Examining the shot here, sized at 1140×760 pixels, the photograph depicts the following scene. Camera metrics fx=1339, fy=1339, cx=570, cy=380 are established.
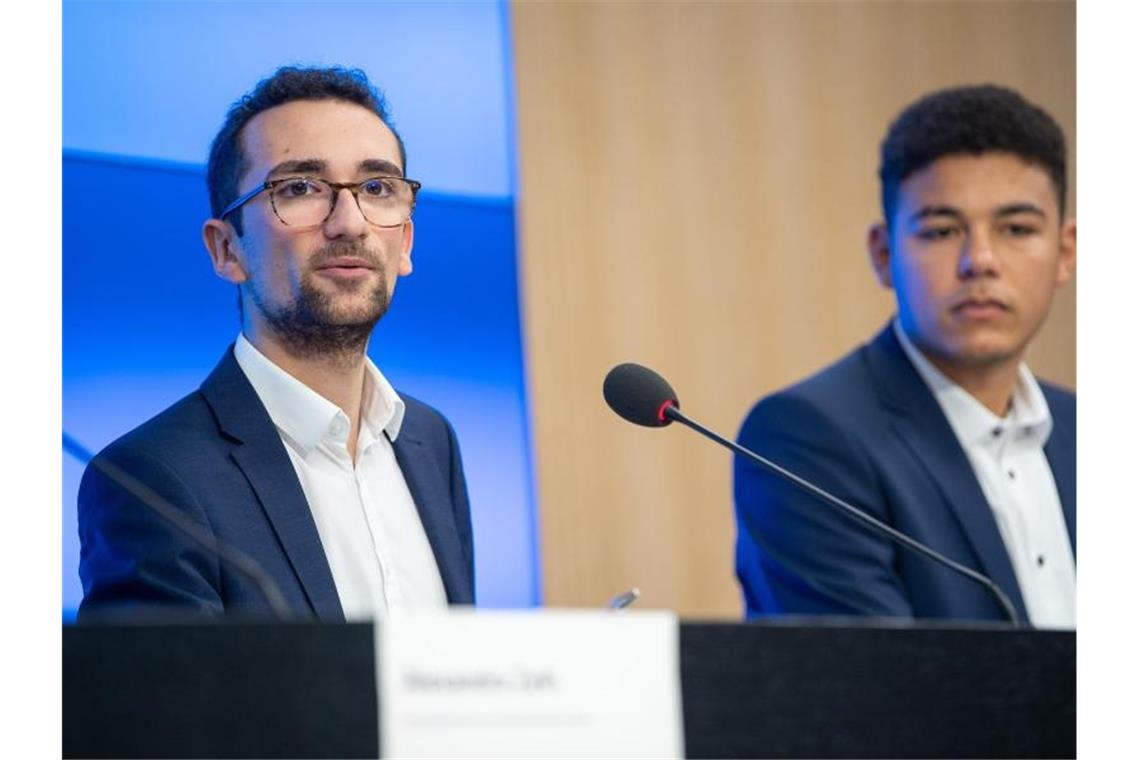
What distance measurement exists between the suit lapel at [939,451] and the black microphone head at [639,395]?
682mm

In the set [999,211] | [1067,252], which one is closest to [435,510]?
[999,211]

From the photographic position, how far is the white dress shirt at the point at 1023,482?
81.9 inches

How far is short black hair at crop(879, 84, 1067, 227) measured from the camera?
88.7 inches

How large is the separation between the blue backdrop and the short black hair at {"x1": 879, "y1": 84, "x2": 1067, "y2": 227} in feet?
2.49

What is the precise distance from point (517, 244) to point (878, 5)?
91 cm

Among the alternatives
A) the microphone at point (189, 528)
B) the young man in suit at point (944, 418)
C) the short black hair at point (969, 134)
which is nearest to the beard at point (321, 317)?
the microphone at point (189, 528)

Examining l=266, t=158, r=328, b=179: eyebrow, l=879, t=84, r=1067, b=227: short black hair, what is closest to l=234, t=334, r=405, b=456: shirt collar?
l=266, t=158, r=328, b=179: eyebrow

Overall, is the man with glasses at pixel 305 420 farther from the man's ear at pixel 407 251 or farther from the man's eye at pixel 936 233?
the man's eye at pixel 936 233

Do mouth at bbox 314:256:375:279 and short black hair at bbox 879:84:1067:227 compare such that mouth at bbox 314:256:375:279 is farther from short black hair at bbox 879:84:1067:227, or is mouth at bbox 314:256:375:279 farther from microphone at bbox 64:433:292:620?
short black hair at bbox 879:84:1067:227

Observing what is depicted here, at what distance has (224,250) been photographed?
1694mm

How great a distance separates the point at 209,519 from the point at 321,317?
306mm

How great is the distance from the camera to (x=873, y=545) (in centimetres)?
191
